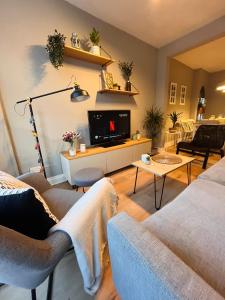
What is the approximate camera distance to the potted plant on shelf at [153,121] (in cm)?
353

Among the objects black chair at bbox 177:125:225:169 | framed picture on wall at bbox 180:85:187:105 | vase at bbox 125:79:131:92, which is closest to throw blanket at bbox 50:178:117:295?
vase at bbox 125:79:131:92

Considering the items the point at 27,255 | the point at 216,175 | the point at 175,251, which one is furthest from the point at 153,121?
the point at 27,255

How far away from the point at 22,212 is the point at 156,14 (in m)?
3.28

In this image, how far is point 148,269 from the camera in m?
0.53

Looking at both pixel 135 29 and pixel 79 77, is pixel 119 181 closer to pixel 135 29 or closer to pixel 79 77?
pixel 79 77

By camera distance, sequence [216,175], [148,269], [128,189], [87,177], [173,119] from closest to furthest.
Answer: [148,269], [216,175], [87,177], [128,189], [173,119]

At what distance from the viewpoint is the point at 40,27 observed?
6.28ft

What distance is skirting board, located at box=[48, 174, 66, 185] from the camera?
2.35 meters

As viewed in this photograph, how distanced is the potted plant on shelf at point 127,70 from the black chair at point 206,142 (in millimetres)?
1771

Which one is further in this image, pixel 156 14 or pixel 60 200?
pixel 156 14

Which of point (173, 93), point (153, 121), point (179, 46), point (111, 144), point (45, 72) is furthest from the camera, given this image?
point (173, 93)

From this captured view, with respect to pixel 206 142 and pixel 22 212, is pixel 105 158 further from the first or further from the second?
pixel 206 142

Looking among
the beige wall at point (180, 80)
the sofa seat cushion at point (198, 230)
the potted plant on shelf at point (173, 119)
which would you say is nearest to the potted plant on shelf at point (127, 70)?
the beige wall at point (180, 80)

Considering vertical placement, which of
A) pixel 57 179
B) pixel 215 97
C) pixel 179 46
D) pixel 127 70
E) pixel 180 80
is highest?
pixel 179 46
